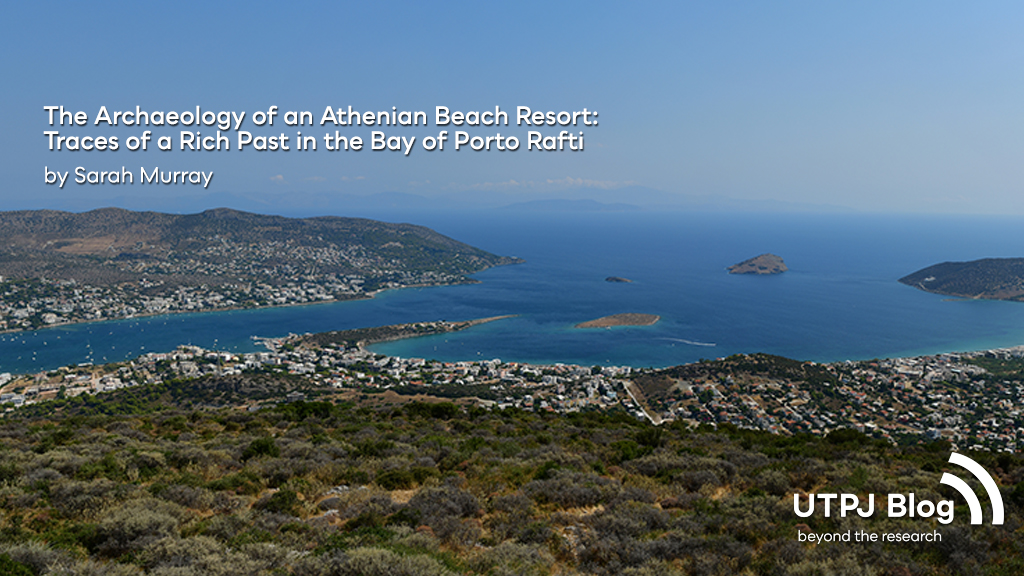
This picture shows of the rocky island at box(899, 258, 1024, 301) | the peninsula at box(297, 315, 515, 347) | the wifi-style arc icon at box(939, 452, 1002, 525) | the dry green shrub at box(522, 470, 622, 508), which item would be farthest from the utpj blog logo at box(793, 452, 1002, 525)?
the rocky island at box(899, 258, 1024, 301)

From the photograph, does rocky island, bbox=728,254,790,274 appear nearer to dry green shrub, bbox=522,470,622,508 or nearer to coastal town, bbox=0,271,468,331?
coastal town, bbox=0,271,468,331

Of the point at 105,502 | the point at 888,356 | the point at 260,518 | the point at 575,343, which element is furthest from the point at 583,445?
the point at 888,356

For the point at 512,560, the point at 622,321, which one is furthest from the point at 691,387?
the point at 512,560

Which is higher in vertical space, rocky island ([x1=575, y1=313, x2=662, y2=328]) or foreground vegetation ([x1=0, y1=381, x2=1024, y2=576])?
foreground vegetation ([x1=0, y1=381, x2=1024, y2=576])

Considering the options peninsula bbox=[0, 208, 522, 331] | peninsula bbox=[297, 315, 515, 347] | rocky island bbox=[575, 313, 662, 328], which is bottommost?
peninsula bbox=[297, 315, 515, 347]

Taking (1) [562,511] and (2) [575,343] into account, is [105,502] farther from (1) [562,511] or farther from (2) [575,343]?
(2) [575,343]

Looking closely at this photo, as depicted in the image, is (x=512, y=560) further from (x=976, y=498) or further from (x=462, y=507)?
(x=976, y=498)
